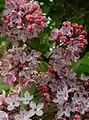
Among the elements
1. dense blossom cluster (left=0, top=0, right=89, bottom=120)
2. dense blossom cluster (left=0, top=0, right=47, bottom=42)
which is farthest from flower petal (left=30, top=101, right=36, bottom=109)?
dense blossom cluster (left=0, top=0, right=47, bottom=42)

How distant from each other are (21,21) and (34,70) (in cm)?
18

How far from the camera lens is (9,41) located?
5.95 feet

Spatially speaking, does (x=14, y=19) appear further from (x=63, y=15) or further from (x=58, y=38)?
(x=63, y=15)

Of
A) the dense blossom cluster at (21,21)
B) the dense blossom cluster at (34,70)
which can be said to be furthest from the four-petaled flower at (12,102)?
the dense blossom cluster at (21,21)

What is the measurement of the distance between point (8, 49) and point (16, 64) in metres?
0.11

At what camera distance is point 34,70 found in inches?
70.5

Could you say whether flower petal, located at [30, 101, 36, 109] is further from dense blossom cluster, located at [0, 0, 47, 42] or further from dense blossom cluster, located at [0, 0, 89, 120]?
dense blossom cluster, located at [0, 0, 47, 42]

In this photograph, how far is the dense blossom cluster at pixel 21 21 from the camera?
1.72m

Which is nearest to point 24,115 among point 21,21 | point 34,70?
point 34,70

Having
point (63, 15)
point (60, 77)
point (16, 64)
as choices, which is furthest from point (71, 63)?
point (63, 15)

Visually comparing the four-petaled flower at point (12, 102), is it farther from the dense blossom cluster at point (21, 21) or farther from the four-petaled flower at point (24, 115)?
the dense blossom cluster at point (21, 21)

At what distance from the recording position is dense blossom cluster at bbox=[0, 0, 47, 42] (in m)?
1.72

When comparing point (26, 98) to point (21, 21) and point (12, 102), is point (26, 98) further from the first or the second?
point (21, 21)

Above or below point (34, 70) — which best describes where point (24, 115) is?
below
